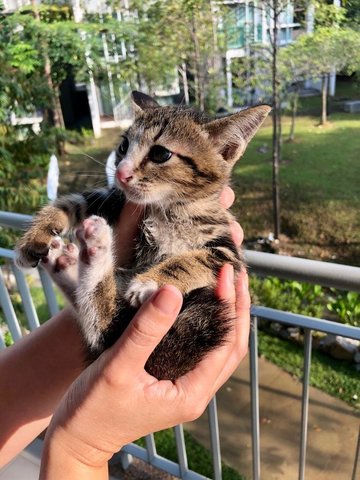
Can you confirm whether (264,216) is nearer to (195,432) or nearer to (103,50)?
(195,432)

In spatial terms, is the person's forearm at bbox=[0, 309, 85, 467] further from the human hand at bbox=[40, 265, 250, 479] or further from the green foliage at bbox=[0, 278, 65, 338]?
the green foliage at bbox=[0, 278, 65, 338]

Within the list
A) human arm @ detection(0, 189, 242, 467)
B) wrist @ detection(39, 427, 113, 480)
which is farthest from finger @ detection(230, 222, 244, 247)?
wrist @ detection(39, 427, 113, 480)

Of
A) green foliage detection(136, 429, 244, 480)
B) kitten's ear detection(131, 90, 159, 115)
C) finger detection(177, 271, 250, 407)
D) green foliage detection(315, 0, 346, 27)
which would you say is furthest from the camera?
green foliage detection(315, 0, 346, 27)

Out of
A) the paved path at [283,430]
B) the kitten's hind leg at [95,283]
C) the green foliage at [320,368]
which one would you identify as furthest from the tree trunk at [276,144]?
the kitten's hind leg at [95,283]

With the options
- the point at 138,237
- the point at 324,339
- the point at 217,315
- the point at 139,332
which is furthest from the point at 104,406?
the point at 324,339

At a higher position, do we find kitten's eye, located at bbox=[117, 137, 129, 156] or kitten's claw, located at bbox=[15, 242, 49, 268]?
kitten's eye, located at bbox=[117, 137, 129, 156]

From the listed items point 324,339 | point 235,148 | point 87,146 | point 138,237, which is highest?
point 235,148

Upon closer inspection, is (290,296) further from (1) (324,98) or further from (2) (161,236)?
(2) (161,236)
